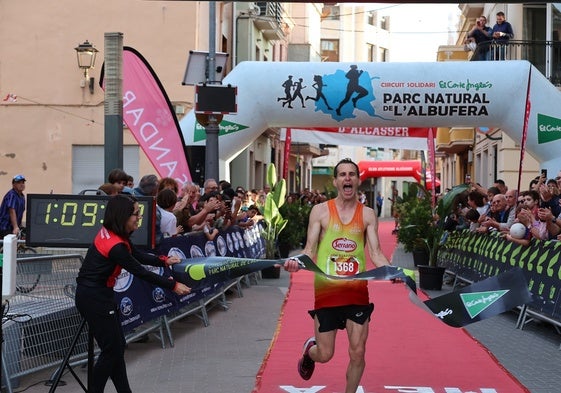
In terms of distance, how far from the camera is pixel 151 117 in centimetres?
1434

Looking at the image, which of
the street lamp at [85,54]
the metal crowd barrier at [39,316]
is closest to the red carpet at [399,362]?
the metal crowd barrier at [39,316]

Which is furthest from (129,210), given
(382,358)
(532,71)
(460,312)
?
(532,71)

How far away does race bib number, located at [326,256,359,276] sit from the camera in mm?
6705

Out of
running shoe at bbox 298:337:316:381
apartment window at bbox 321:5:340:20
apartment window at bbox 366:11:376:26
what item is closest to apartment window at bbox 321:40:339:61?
apartment window at bbox 321:5:340:20

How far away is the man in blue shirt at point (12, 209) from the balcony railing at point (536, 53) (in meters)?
12.9

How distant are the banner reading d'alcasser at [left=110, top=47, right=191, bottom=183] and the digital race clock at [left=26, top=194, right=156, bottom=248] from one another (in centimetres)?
464

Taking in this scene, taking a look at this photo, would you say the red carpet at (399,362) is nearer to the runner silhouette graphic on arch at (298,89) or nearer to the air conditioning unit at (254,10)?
the runner silhouette graphic on arch at (298,89)

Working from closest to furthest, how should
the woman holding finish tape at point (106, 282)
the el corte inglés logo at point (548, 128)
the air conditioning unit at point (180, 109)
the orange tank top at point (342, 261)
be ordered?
the woman holding finish tape at point (106, 282)
the orange tank top at point (342, 261)
the el corte inglés logo at point (548, 128)
the air conditioning unit at point (180, 109)

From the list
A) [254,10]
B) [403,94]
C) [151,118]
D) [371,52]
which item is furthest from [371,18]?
[151,118]

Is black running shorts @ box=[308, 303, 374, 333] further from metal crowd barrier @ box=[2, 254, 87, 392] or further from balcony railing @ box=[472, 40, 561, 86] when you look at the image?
balcony railing @ box=[472, 40, 561, 86]

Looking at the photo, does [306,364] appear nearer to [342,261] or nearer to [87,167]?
[342,261]

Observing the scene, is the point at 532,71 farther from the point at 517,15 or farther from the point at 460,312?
the point at 460,312

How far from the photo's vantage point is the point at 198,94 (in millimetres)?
16203

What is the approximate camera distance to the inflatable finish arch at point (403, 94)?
17734 mm
